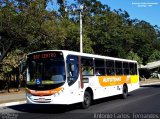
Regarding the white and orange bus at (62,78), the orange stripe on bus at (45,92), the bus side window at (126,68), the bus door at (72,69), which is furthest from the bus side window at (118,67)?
the orange stripe on bus at (45,92)

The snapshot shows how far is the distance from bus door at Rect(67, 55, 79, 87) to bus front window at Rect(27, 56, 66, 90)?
1.10ft

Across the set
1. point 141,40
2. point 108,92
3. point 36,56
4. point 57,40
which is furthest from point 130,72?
point 141,40

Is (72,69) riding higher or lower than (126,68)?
lower

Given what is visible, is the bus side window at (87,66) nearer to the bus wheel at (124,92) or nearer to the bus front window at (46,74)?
the bus front window at (46,74)

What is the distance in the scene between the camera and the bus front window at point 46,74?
52.7 ft

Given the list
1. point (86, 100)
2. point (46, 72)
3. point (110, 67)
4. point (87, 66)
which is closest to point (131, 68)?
point (110, 67)

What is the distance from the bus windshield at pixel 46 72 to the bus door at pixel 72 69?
13.1 inches

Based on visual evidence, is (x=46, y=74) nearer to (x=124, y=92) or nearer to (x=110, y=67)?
(x=110, y=67)

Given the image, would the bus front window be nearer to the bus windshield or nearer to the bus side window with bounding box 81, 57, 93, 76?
the bus windshield

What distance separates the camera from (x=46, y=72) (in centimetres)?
1641

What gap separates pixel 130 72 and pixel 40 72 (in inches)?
386

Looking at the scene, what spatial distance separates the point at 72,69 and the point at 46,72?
1147 millimetres

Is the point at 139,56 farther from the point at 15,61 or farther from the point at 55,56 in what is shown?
the point at 55,56

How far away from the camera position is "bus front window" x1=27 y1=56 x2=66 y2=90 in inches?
633
